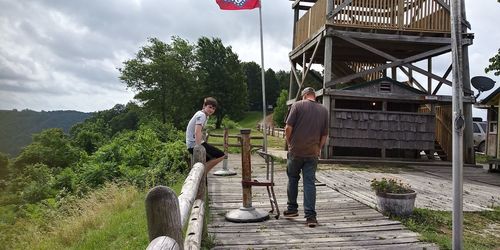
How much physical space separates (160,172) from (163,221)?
37.5 feet

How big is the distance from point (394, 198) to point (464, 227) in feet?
3.56

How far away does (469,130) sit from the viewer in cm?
1483

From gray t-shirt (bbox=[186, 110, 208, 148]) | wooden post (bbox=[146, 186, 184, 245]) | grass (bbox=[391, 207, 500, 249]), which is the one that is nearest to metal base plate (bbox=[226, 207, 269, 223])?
gray t-shirt (bbox=[186, 110, 208, 148])

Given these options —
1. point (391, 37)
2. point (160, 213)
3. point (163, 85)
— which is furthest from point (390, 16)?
point (163, 85)

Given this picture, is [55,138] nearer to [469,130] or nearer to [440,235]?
[469,130]

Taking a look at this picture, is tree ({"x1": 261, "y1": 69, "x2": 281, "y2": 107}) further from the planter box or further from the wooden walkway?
the planter box

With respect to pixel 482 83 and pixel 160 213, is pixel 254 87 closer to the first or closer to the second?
pixel 482 83

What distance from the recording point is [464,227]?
592 cm

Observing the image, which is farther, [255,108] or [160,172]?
[255,108]

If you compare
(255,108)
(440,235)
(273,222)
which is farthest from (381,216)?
(255,108)

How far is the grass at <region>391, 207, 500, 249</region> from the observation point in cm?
507

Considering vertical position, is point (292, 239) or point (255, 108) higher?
point (255, 108)

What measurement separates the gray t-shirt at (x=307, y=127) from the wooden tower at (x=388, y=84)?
8355 millimetres

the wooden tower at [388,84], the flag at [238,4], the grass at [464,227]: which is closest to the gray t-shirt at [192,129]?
the grass at [464,227]
